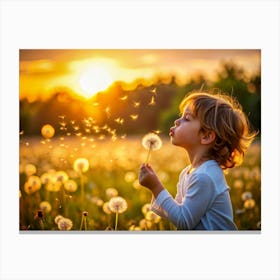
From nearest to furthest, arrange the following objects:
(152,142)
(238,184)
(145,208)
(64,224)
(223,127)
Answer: (223,127) → (152,142) → (64,224) → (145,208) → (238,184)

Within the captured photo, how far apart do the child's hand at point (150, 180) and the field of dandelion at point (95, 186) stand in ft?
1.51

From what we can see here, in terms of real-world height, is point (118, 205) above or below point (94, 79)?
below

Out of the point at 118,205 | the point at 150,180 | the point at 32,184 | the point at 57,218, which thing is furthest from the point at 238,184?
the point at 32,184

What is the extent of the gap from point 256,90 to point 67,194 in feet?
4.25

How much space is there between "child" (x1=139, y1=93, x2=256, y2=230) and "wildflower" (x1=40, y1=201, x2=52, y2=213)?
0.76 m

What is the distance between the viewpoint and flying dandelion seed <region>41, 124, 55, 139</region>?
4.29 metres

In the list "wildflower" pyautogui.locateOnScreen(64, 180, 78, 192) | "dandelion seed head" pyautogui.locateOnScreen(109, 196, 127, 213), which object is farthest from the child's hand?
"wildflower" pyautogui.locateOnScreen(64, 180, 78, 192)

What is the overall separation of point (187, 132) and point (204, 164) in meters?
0.23

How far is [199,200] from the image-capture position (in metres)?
3.63

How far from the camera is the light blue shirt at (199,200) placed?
11.9 ft

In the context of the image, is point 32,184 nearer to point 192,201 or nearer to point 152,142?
point 152,142

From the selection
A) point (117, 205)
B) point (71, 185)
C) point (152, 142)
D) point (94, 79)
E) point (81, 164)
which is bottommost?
point (117, 205)
